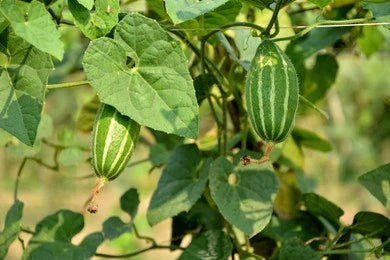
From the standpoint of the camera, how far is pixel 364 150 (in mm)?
4312

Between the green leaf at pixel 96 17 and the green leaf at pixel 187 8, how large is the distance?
0.07 meters

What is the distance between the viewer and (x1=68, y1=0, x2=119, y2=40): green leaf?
2.63 feet

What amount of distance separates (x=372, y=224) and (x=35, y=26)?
1.84 feet

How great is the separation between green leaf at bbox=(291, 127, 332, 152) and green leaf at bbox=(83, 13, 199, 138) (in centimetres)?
55

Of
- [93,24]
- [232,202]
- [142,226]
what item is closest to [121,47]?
[93,24]

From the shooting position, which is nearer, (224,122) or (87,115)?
(224,122)

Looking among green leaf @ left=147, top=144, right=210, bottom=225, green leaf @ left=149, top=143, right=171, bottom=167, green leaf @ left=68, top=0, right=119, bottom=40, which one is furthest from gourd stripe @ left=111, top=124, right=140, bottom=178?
green leaf @ left=149, top=143, right=171, bottom=167

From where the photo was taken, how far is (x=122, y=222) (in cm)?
111

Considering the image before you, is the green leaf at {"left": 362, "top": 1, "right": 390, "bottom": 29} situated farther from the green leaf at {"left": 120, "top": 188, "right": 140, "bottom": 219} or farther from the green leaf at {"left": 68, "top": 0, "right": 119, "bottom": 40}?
the green leaf at {"left": 120, "top": 188, "right": 140, "bottom": 219}

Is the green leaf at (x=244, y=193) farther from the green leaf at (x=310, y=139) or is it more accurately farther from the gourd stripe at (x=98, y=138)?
the green leaf at (x=310, y=139)

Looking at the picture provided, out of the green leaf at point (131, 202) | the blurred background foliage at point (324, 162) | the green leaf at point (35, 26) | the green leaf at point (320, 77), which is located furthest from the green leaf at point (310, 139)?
the blurred background foliage at point (324, 162)

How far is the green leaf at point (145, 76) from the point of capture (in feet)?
2.48

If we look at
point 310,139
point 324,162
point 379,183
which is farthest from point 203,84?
point 324,162

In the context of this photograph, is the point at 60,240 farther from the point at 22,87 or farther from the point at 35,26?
the point at 35,26
